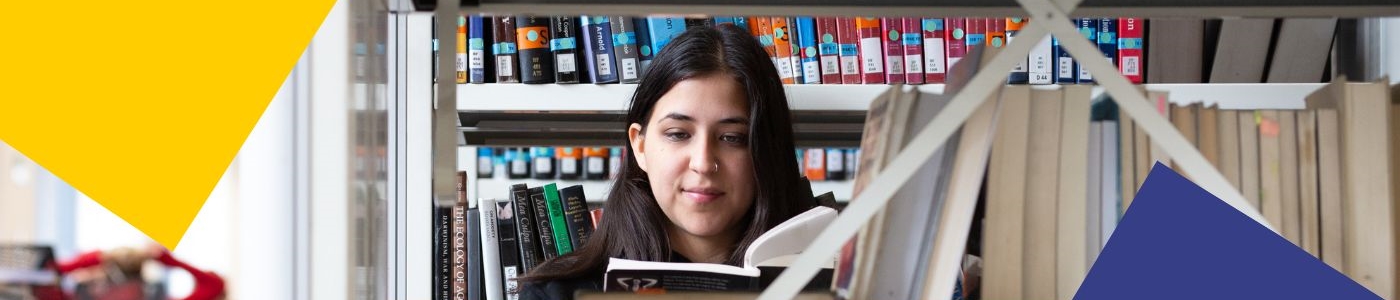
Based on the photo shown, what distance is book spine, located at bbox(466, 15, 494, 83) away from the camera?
180cm

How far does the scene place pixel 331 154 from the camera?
845mm

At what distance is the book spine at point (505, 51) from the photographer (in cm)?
180

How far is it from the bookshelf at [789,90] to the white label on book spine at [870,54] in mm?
51

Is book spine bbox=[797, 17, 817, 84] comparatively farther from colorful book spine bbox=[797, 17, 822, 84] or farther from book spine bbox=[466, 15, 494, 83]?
book spine bbox=[466, 15, 494, 83]

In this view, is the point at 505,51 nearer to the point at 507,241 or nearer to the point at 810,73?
the point at 507,241

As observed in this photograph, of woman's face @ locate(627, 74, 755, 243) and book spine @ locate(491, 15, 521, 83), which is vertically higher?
book spine @ locate(491, 15, 521, 83)

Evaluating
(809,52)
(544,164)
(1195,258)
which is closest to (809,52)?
(809,52)

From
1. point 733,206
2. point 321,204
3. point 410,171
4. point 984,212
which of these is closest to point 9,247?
point 410,171

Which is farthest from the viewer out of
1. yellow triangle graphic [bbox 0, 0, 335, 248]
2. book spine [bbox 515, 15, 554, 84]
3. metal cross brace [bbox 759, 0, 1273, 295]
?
book spine [bbox 515, 15, 554, 84]

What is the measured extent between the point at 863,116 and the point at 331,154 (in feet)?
3.60

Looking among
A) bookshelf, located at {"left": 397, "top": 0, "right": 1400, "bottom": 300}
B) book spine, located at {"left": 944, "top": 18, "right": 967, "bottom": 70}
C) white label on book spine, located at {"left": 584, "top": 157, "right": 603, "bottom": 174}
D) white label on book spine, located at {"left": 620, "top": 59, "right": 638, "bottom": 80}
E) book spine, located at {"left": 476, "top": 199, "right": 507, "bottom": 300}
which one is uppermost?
book spine, located at {"left": 944, "top": 18, "right": 967, "bottom": 70}

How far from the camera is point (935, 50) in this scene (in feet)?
5.97

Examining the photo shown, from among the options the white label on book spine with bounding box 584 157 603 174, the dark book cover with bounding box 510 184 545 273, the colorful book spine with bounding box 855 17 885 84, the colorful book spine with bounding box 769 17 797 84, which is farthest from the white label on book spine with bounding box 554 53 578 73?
the white label on book spine with bounding box 584 157 603 174

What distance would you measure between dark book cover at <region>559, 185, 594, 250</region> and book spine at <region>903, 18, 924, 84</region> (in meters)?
0.55
